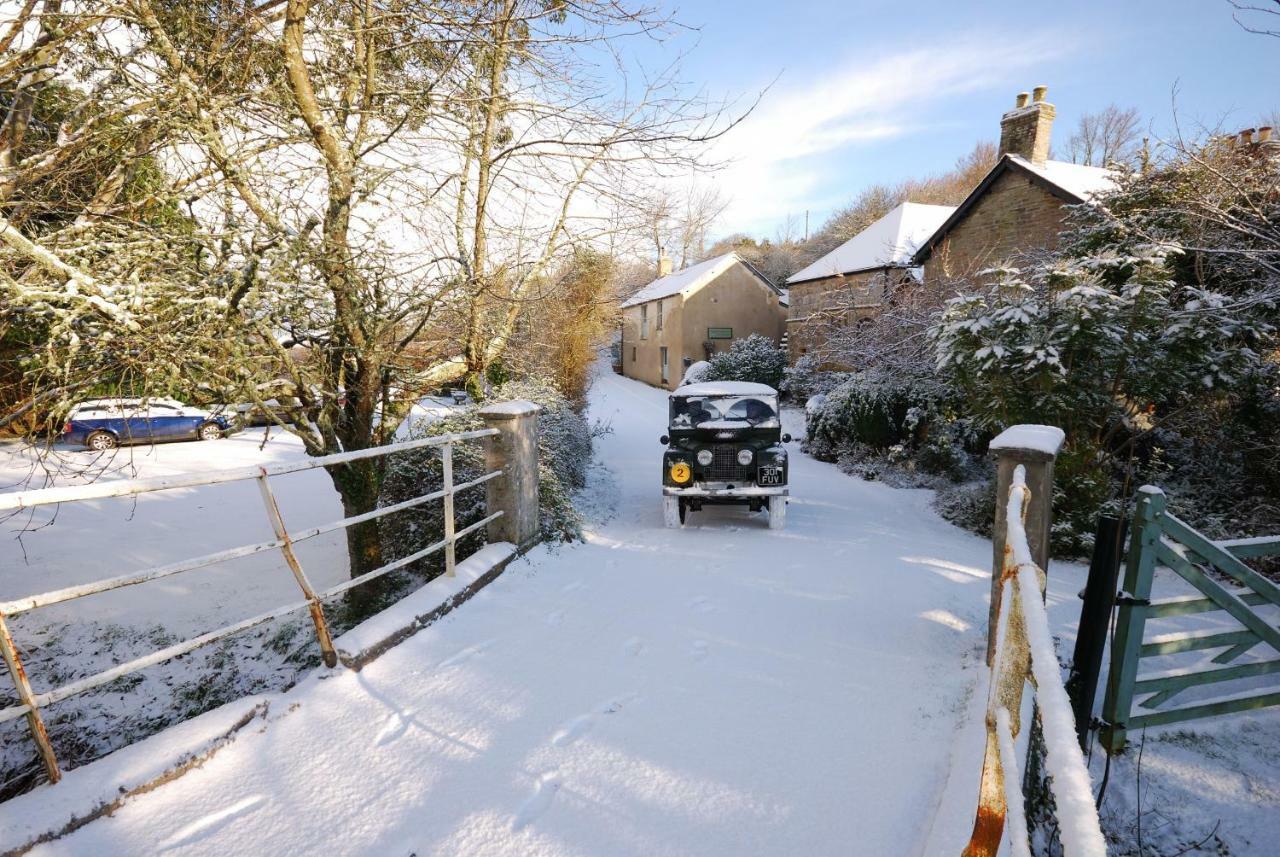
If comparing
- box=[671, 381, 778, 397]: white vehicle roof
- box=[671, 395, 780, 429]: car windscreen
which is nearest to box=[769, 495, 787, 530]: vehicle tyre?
box=[671, 395, 780, 429]: car windscreen

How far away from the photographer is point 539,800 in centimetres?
238

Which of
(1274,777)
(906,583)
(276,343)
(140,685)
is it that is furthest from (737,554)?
(140,685)

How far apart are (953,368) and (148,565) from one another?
412 inches

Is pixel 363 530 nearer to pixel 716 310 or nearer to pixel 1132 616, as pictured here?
pixel 1132 616

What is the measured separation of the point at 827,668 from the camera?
3.62m

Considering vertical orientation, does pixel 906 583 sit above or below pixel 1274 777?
above

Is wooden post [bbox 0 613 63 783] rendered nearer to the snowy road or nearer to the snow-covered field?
the snow-covered field

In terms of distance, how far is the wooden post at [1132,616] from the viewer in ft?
10.5

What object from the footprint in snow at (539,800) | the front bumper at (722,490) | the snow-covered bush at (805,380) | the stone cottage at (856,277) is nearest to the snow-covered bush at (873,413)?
the stone cottage at (856,277)

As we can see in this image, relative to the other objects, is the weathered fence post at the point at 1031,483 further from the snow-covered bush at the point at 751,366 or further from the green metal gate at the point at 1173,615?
the snow-covered bush at the point at 751,366

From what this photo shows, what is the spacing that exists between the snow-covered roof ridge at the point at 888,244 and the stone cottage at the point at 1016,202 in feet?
6.63

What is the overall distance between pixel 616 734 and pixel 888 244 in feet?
61.4

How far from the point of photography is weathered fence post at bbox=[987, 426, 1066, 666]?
340cm

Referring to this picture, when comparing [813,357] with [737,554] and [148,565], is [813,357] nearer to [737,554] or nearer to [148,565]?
[737,554]
